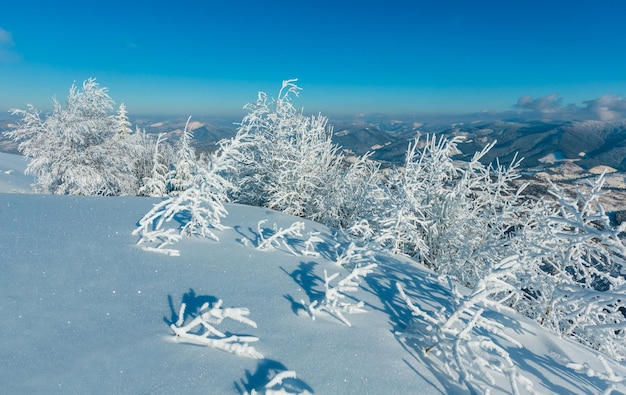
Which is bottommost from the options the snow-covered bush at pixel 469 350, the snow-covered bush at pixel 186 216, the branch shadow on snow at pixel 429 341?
the branch shadow on snow at pixel 429 341

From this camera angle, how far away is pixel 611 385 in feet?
7.80

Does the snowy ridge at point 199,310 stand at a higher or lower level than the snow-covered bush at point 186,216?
lower

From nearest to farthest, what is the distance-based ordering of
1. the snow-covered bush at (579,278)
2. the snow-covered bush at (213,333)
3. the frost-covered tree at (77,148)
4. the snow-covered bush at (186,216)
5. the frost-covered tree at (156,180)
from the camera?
the snow-covered bush at (213,333) < the snow-covered bush at (579,278) < the snow-covered bush at (186,216) < the frost-covered tree at (156,180) < the frost-covered tree at (77,148)

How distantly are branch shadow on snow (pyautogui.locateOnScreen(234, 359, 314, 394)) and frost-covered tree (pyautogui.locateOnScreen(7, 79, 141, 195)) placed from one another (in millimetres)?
12319

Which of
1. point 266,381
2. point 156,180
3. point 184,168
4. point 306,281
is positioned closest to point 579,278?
point 306,281

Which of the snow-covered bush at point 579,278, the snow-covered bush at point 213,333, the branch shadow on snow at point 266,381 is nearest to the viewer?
the branch shadow on snow at point 266,381

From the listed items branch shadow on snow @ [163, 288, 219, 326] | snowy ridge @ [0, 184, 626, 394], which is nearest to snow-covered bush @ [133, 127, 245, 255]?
snowy ridge @ [0, 184, 626, 394]

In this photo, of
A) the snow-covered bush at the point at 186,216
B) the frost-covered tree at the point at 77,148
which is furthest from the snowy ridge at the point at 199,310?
the frost-covered tree at the point at 77,148

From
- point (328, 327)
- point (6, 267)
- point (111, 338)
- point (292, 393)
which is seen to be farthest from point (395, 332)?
point (6, 267)

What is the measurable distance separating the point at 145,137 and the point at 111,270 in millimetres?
16530

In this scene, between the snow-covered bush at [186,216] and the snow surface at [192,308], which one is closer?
the snow surface at [192,308]

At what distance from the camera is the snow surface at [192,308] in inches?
77.7

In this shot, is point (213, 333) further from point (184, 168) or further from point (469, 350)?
point (184, 168)

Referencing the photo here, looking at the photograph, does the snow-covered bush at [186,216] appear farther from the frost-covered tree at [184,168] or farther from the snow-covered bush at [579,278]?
the snow-covered bush at [579,278]
